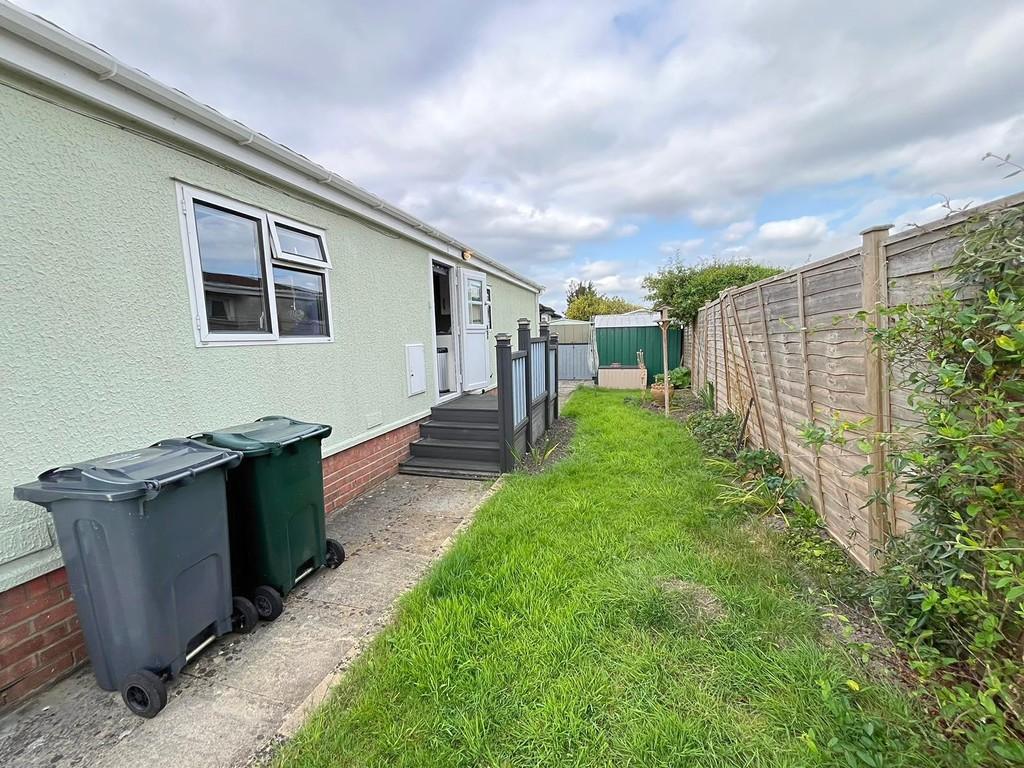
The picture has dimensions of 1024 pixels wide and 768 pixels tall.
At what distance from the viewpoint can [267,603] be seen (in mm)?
2586

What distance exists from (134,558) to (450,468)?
376cm

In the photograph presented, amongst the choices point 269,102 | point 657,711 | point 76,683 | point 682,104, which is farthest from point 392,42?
point 657,711

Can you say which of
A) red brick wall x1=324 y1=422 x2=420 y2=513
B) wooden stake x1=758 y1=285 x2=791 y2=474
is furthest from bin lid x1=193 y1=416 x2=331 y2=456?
wooden stake x1=758 y1=285 x2=791 y2=474

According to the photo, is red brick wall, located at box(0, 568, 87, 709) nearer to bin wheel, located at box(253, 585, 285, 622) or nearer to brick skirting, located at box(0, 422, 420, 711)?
brick skirting, located at box(0, 422, 420, 711)

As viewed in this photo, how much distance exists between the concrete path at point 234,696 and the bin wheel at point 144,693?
58 mm

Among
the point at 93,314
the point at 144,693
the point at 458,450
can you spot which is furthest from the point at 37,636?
the point at 458,450

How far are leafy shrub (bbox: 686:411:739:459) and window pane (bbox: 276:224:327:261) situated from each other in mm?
5560

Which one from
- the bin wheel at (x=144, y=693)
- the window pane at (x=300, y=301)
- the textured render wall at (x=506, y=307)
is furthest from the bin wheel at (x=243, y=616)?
the textured render wall at (x=506, y=307)

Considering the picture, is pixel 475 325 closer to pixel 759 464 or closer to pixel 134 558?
pixel 759 464

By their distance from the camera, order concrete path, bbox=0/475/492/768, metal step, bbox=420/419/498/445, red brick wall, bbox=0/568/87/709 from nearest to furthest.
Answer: concrete path, bbox=0/475/492/768 → red brick wall, bbox=0/568/87/709 → metal step, bbox=420/419/498/445

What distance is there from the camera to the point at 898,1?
344cm

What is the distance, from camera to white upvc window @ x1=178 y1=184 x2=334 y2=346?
3018 mm

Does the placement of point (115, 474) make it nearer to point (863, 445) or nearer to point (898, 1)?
point (863, 445)

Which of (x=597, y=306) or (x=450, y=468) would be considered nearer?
(x=450, y=468)
